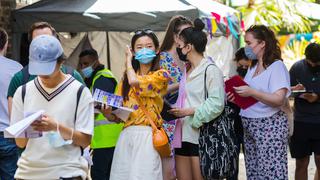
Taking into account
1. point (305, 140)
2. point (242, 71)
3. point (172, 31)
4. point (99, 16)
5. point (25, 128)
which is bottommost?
point (305, 140)

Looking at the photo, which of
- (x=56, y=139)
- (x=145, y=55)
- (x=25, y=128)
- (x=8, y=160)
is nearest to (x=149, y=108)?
(x=145, y=55)

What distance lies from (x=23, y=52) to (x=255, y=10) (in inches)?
451

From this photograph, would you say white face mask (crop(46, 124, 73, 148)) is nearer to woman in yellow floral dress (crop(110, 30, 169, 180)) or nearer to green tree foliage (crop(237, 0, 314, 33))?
woman in yellow floral dress (crop(110, 30, 169, 180))

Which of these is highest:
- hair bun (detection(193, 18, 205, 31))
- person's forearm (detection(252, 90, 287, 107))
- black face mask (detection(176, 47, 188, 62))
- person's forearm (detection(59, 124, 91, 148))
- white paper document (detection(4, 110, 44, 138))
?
hair bun (detection(193, 18, 205, 31))

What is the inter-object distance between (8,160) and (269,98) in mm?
2609

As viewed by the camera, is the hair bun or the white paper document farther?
the hair bun

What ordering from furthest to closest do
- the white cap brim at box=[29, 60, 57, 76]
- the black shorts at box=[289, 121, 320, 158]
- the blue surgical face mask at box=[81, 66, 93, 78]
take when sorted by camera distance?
the black shorts at box=[289, 121, 320, 158] → the blue surgical face mask at box=[81, 66, 93, 78] → the white cap brim at box=[29, 60, 57, 76]

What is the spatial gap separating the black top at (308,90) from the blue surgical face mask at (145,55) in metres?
2.72

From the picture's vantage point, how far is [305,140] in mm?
7305

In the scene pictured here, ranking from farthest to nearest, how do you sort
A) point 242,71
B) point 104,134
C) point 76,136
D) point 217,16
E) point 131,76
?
point 217,16 < point 242,71 < point 104,134 < point 131,76 < point 76,136

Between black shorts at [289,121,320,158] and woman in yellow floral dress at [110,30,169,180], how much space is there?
8.63 ft

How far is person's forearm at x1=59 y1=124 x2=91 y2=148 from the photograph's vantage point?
149 inches

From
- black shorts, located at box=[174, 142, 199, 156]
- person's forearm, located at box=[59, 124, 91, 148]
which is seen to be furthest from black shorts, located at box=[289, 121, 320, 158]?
person's forearm, located at box=[59, 124, 91, 148]

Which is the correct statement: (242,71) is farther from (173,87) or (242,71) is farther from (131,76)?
(131,76)
